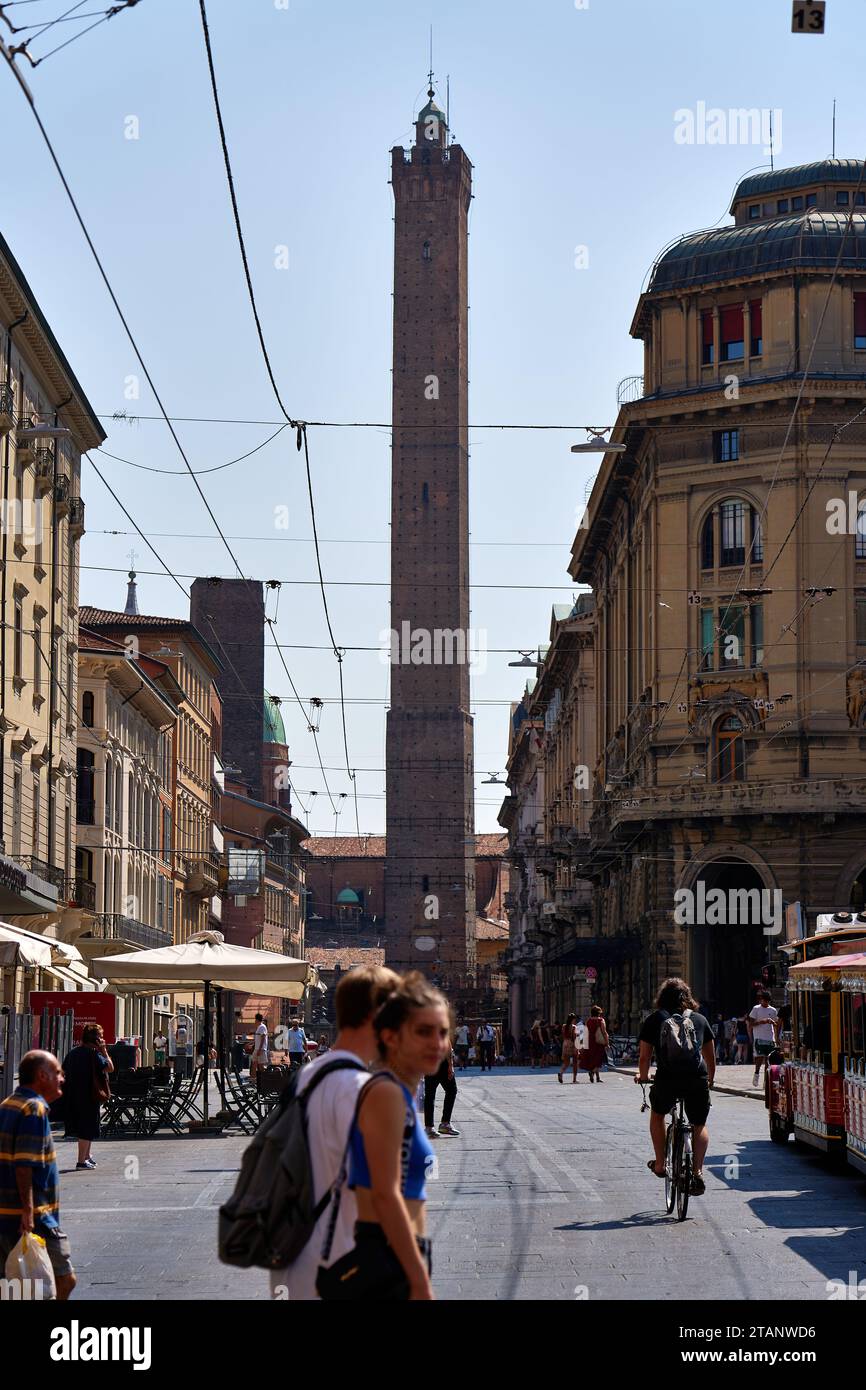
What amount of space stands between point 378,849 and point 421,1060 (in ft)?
515

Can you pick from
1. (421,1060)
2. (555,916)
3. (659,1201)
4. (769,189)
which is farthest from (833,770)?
(421,1060)

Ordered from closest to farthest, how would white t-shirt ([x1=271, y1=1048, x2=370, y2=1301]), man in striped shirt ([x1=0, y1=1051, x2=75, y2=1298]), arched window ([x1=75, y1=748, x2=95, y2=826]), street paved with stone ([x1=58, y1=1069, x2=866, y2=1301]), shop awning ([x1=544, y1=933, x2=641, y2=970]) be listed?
white t-shirt ([x1=271, y1=1048, x2=370, y2=1301]) < man in striped shirt ([x1=0, y1=1051, x2=75, y2=1298]) < street paved with stone ([x1=58, y1=1069, x2=866, y2=1301]) < arched window ([x1=75, y1=748, x2=95, y2=826]) < shop awning ([x1=544, y1=933, x2=641, y2=970])

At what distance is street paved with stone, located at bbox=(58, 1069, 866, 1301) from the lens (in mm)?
11336

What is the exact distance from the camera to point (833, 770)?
173 ft

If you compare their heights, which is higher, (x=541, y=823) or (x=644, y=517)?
(x=644, y=517)

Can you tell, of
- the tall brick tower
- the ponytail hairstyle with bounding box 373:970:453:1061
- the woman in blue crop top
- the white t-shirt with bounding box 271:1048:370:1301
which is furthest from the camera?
the tall brick tower

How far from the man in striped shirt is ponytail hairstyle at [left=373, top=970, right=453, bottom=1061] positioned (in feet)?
11.4

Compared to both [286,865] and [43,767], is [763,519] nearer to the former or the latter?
[43,767]

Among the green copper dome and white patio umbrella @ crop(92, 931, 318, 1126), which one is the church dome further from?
the green copper dome

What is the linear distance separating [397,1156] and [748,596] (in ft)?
161

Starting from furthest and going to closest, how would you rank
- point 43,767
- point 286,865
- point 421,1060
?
point 286,865 < point 43,767 < point 421,1060

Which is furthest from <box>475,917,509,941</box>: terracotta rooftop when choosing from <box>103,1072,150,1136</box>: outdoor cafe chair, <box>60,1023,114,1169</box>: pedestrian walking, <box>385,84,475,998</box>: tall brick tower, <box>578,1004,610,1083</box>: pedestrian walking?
<box>60,1023,114,1169</box>: pedestrian walking

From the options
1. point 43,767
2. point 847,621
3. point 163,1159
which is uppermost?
point 847,621

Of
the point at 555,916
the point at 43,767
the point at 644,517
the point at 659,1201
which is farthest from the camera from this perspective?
the point at 555,916
